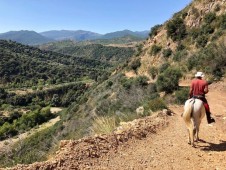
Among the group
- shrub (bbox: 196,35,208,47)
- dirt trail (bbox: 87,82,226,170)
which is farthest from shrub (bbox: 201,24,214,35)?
dirt trail (bbox: 87,82,226,170)

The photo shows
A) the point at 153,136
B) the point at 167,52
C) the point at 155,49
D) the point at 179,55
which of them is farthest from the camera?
the point at 155,49

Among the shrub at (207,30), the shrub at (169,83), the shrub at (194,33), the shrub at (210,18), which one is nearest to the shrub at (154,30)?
the shrub at (194,33)

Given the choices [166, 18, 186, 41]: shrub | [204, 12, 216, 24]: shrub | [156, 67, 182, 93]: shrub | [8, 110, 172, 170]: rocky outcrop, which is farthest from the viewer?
[166, 18, 186, 41]: shrub

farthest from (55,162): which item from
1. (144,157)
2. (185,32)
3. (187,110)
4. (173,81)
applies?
(185,32)

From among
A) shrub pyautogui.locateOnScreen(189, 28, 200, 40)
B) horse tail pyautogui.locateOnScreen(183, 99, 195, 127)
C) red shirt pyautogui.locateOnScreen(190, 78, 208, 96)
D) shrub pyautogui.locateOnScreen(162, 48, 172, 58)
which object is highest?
shrub pyautogui.locateOnScreen(189, 28, 200, 40)

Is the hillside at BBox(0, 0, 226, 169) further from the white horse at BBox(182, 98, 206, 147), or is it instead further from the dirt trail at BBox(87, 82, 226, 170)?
the white horse at BBox(182, 98, 206, 147)

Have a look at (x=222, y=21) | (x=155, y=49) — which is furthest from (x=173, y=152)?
(x=155, y=49)

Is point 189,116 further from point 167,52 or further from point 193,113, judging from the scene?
point 167,52

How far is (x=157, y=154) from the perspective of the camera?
27.7 feet

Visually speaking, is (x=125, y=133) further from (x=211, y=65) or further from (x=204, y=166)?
(x=211, y=65)

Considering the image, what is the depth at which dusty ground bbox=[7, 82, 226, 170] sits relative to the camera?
7.46 meters

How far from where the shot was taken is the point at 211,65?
882 inches

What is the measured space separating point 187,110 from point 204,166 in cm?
184

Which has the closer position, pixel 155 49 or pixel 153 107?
pixel 153 107
